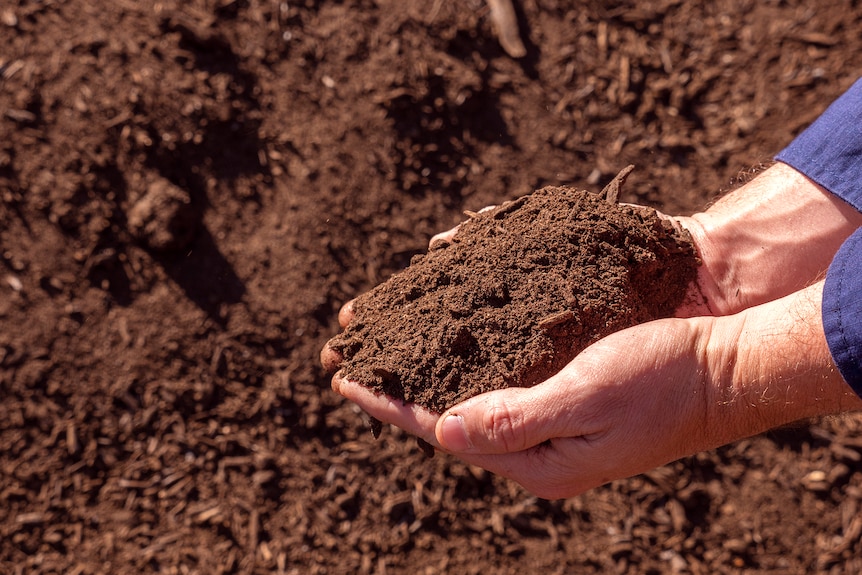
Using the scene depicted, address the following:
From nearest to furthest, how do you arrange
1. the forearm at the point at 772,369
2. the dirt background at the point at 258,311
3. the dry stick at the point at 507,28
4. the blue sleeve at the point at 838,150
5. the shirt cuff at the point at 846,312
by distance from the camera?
1. the shirt cuff at the point at 846,312
2. the forearm at the point at 772,369
3. the blue sleeve at the point at 838,150
4. the dirt background at the point at 258,311
5. the dry stick at the point at 507,28

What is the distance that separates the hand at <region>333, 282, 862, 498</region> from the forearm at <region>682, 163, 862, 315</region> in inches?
18.3

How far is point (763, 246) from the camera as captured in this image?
2.53 meters

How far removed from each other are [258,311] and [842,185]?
2.49 meters

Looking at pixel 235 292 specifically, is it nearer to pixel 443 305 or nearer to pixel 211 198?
pixel 211 198

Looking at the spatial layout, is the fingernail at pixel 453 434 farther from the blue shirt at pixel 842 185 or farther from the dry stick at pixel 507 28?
the dry stick at pixel 507 28

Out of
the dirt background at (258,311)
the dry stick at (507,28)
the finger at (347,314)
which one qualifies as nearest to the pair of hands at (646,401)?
the finger at (347,314)

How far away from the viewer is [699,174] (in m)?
3.89

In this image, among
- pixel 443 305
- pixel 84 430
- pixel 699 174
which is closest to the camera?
pixel 443 305

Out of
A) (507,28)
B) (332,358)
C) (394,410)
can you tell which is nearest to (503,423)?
(394,410)

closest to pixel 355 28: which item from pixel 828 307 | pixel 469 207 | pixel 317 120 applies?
pixel 317 120

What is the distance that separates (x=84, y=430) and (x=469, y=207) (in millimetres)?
2139

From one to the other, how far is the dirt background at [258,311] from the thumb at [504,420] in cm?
137

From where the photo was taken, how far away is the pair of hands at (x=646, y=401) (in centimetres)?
196

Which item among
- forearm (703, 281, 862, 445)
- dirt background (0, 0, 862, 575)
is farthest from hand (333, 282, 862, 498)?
dirt background (0, 0, 862, 575)
